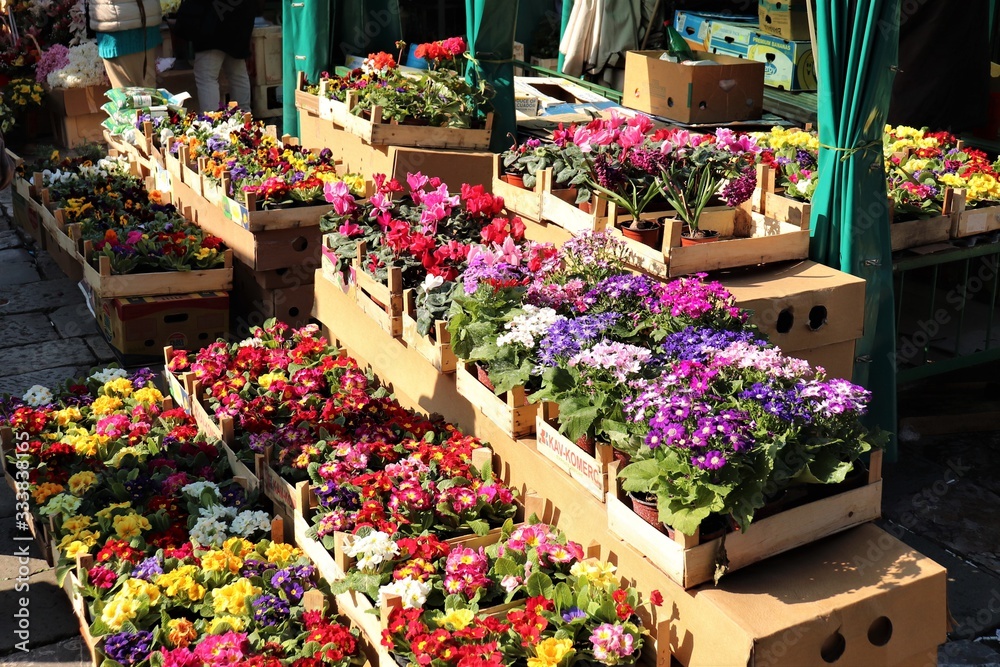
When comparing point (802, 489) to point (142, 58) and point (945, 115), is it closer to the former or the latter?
point (945, 115)

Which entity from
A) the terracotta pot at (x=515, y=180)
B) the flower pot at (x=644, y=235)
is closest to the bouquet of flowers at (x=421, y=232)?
the terracotta pot at (x=515, y=180)

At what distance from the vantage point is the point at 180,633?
321cm

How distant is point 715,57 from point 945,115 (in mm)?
1814

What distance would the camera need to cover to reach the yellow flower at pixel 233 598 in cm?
328

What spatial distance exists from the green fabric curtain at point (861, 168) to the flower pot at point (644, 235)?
2.21 ft

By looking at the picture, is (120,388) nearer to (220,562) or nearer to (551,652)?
(220,562)

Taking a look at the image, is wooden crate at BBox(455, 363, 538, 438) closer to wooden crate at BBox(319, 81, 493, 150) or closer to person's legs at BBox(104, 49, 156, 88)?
wooden crate at BBox(319, 81, 493, 150)

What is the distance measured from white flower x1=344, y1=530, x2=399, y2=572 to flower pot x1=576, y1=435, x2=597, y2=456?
629mm

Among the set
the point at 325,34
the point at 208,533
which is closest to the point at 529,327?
the point at 208,533

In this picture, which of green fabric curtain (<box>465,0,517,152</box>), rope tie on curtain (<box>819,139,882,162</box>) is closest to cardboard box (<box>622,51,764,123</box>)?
green fabric curtain (<box>465,0,517,152</box>)

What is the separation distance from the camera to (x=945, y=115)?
696 centimetres

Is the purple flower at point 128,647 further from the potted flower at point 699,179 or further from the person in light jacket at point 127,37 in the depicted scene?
the person in light jacket at point 127,37

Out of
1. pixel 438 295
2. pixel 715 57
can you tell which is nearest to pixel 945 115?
pixel 715 57

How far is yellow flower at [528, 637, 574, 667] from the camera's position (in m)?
2.81
